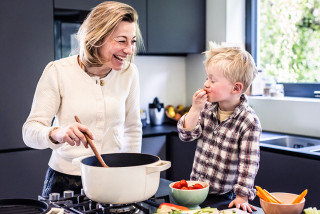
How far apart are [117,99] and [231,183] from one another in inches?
22.5

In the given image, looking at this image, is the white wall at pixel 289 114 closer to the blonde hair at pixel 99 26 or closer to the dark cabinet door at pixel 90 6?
the dark cabinet door at pixel 90 6

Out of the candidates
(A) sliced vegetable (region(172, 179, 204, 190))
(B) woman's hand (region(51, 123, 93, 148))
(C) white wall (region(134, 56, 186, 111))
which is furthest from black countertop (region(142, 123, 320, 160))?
(B) woman's hand (region(51, 123, 93, 148))

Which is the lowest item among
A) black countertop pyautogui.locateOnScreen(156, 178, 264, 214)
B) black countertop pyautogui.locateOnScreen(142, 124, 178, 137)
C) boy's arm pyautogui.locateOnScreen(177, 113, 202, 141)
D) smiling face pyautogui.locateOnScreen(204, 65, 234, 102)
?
black countertop pyautogui.locateOnScreen(156, 178, 264, 214)

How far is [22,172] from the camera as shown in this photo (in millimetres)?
2629

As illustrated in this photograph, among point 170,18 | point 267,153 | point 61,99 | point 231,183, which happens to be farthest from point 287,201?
point 170,18

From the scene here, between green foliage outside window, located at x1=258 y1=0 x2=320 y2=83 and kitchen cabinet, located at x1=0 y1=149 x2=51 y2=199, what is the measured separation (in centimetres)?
182

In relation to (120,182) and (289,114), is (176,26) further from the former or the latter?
(120,182)

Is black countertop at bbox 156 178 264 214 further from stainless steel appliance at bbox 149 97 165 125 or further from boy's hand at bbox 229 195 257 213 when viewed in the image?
stainless steel appliance at bbox 149 97 165 125

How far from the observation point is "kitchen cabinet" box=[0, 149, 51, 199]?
258 centimetres

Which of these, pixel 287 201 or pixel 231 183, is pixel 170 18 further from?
pixel 287 201

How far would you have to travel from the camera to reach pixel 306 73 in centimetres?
307

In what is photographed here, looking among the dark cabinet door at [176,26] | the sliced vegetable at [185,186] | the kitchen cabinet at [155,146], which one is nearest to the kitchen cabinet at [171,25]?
the dark cabinet door at [176,26]

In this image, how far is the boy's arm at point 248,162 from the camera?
4.62ft

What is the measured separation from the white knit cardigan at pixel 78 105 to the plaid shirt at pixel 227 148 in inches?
11.7
